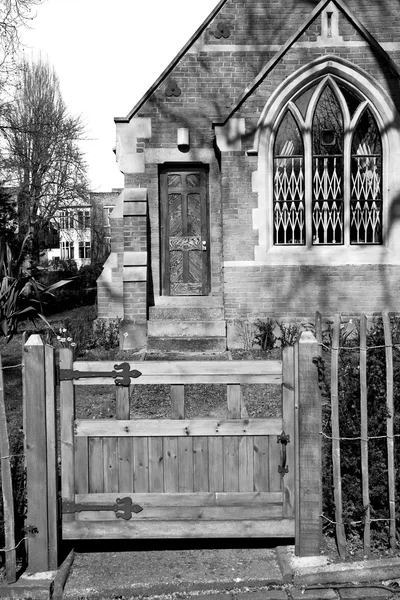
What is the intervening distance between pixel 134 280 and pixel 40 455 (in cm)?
793

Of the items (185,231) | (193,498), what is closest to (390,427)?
(193,498)

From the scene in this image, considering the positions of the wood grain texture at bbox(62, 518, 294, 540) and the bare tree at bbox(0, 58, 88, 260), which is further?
the bare tree at bbox(0, 58, 88, 260)

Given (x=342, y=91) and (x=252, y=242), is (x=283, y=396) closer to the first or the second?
(x=252, y=242)

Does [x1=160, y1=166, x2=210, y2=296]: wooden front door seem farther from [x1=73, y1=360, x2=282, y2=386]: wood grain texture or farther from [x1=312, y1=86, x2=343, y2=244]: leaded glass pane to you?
[x1=73, y1=360, x2=282, y2=386]: wood grain texture

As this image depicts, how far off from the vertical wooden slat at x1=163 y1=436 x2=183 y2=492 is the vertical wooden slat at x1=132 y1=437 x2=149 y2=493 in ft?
0.42

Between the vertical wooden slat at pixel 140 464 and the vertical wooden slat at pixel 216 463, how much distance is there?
426 millimetres

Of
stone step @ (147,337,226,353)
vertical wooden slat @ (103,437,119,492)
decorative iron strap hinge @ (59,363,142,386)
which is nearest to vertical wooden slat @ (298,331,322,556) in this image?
decorative iron strap hinge @ (59,363,142,386)

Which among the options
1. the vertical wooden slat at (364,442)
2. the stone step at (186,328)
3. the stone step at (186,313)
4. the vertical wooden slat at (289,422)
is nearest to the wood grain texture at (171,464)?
the vertical wooden slat at (289,422)

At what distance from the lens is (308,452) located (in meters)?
4.17

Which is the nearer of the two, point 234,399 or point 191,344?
point 234,399

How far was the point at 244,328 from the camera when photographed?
37.8 ft

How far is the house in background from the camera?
129 ft

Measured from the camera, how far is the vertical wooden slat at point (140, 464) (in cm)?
425

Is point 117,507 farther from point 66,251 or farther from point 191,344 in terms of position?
point 66,251
